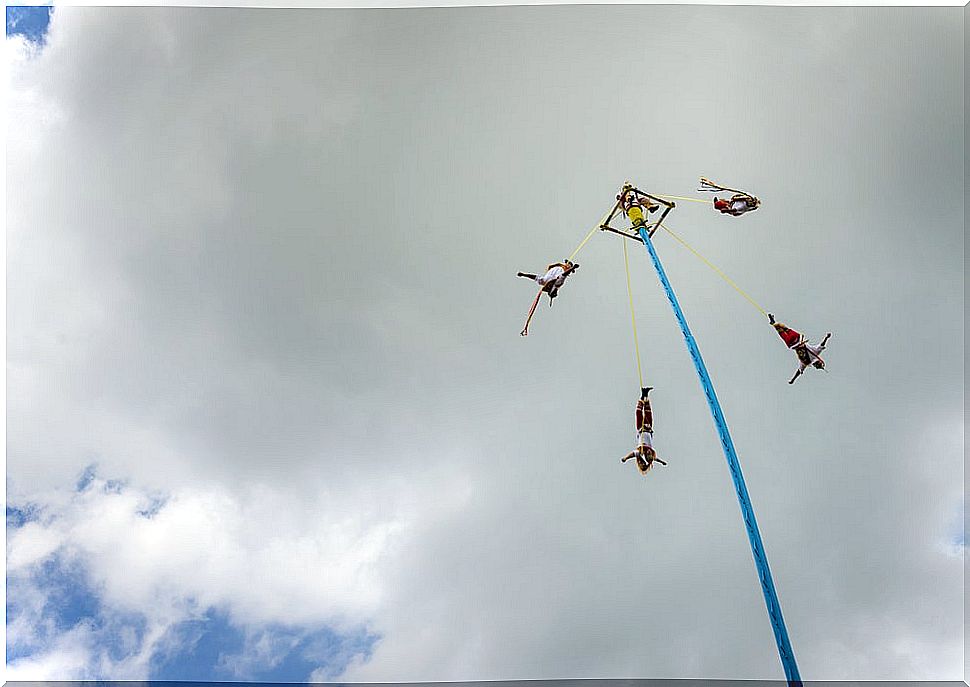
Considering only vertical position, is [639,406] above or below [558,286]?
below

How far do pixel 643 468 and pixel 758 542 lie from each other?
10.8 feet

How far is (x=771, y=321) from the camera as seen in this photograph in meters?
10.7

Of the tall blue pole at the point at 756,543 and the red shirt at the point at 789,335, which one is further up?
the red shirt at the point at 789,335

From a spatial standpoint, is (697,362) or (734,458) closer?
(734,458)

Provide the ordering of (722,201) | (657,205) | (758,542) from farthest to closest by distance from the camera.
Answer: (722,201) < (657,205) < (758,542)

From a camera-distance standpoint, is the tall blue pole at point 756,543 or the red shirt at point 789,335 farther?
the red shirt at point 789,335

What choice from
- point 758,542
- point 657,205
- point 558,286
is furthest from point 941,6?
point 758,542

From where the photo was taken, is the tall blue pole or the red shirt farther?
the red shirt

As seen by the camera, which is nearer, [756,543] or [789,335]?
[756,543]

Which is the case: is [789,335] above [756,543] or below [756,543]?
Result: above

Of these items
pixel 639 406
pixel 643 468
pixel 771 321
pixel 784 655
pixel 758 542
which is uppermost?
pixel 771 321

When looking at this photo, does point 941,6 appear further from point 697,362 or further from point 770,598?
point 770,598

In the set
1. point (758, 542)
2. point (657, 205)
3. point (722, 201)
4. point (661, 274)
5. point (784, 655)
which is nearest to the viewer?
point (784, 655)

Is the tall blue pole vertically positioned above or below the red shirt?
below
